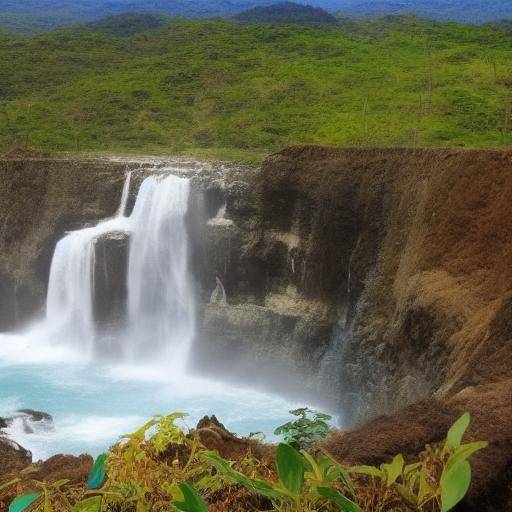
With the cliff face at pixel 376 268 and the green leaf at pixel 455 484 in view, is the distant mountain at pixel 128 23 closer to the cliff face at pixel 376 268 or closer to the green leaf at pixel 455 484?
the cliff face at pixel 376 268

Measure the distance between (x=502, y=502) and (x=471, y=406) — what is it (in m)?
1.37

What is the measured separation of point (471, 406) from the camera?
4.08 metres

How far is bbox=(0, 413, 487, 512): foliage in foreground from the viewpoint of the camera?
6.69 feet

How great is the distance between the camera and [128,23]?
55.6m

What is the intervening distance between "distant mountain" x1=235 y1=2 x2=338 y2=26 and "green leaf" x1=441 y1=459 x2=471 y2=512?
4967cm

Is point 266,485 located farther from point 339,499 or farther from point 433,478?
point 433,478

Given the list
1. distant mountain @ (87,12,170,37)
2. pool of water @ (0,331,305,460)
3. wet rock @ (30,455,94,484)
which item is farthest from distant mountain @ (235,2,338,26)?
wet rock @ (30,455,94,484)

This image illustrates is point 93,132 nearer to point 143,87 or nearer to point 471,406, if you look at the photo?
point 143,87

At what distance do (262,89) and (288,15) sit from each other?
17025 millimetres

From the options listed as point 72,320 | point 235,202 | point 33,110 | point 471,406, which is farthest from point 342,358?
point 33,110

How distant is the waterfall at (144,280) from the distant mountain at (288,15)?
33792 mm

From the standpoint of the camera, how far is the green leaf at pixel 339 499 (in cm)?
198

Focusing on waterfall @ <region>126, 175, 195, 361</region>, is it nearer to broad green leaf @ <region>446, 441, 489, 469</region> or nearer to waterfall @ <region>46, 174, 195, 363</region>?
waterfall @ <region>46, 174, 195, 363</region>

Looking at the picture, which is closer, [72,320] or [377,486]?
[377,486]
